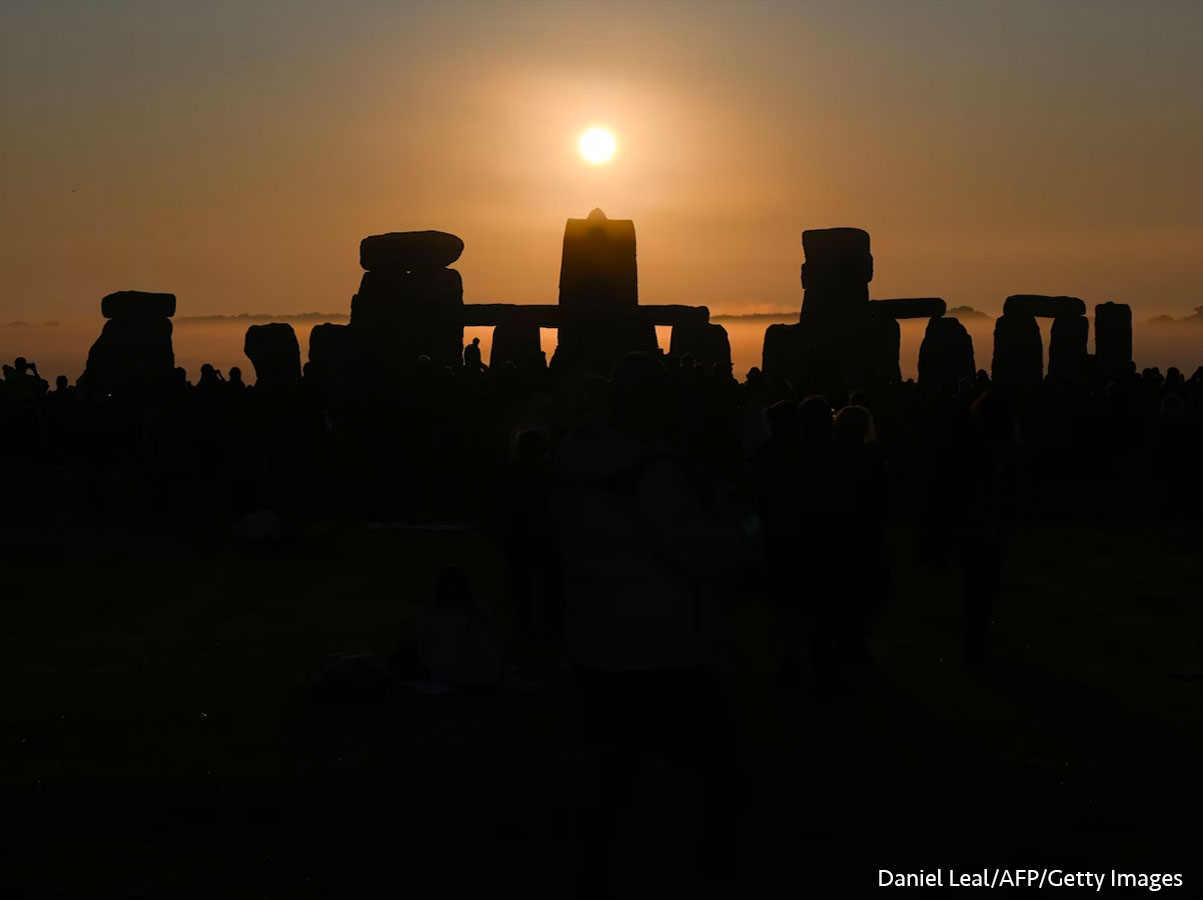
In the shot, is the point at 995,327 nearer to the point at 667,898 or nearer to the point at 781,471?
the point at 781,471

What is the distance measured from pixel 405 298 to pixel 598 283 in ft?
12.9

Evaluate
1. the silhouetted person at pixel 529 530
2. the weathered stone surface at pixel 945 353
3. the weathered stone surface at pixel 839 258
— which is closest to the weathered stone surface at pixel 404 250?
the weathered stone surface at pixel 839 258

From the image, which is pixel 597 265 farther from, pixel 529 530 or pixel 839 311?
pixel 529 530

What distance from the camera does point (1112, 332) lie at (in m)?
44.8

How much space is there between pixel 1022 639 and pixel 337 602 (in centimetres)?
526

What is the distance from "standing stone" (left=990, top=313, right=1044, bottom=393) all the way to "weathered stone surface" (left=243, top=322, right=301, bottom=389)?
54.1 ft

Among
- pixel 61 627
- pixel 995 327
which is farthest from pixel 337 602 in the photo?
pixel 995 327

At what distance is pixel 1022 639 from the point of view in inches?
471

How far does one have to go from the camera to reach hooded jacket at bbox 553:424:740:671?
5.46m

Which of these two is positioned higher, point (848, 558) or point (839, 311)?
point (839, 311)

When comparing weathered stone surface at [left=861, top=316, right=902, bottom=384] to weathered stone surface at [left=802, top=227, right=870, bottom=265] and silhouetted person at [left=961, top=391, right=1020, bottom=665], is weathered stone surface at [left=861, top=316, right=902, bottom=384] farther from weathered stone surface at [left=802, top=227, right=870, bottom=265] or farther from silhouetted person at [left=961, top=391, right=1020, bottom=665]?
silhouetted person at [left=961, top=391, right=1020, bottom=665]

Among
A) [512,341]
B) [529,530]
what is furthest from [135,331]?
[529,530]

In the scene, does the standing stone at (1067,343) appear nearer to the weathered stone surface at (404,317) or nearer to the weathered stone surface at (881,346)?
the weathered stone surface at (881,346)

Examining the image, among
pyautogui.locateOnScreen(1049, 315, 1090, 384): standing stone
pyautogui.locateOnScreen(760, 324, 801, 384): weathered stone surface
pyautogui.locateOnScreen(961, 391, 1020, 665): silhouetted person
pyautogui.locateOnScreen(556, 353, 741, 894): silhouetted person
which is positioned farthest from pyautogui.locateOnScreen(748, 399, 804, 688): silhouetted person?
pyautogui.locateOnScreen(1049, 315, 1090, 384): standing stone
